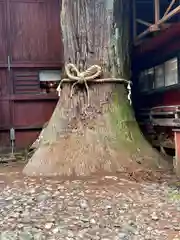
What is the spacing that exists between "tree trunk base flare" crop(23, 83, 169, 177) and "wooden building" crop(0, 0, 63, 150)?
1875 mm

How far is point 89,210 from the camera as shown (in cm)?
321

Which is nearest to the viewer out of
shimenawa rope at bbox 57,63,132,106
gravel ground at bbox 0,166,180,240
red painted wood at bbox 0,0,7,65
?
gravel ground at bbox 0,166,180,240

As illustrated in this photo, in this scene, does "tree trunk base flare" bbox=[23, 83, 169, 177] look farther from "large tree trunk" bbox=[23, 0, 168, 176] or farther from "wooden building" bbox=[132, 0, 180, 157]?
"wooden building" bbox=[132, 0, 180, 157]

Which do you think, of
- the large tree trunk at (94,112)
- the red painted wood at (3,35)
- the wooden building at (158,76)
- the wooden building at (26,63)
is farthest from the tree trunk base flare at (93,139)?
the red painted wood at (3,35)

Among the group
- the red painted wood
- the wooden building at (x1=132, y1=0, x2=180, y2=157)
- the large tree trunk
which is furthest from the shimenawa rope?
the red painted wood

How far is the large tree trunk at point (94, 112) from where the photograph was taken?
4.61 metres

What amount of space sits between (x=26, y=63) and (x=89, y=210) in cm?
430

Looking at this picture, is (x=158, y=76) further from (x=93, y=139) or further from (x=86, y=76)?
(x=93, y=139)

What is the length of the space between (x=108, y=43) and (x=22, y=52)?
94.0 inches

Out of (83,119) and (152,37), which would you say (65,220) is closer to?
(83,119)

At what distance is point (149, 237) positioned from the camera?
2660 millimetres

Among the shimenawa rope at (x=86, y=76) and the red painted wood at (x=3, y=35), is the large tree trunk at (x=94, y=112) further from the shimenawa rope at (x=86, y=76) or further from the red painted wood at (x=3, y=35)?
the red painted wood at (x=3, y=35)

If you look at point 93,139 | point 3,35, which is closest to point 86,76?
point 93,139

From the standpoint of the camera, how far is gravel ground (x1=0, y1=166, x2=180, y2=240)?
273 cm
